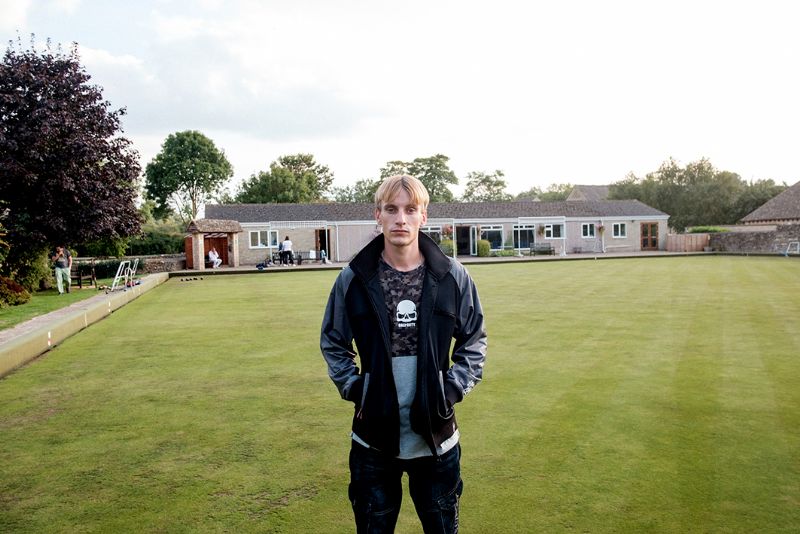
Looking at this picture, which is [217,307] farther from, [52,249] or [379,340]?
[379,340]

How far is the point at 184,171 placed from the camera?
A: 6900 centimetres

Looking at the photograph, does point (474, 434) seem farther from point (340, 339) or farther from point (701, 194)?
point (701, 194)

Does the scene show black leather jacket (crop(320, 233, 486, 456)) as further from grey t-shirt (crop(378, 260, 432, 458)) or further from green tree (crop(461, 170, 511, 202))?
green tree (crop(461, 170, 511, 202))

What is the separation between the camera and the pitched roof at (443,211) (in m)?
45.7

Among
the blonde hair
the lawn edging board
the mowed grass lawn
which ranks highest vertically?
the blonde hair

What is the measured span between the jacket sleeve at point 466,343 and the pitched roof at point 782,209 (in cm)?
5416

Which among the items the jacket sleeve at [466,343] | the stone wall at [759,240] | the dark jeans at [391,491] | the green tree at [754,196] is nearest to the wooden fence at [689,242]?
the stone wall at [759,240]

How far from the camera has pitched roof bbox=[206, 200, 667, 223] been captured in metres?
45.7

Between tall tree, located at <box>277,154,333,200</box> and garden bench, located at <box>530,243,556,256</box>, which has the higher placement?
tall tree, located at <box>277,154,333,200</box>

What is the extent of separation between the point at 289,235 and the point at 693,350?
37.8m

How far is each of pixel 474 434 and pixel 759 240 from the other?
45.2m

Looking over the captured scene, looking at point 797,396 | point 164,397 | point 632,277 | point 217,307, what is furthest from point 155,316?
point 632,277

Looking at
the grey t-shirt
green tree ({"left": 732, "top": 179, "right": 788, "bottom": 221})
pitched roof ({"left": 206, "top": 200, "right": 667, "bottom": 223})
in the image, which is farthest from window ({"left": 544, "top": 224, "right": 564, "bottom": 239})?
the grey t-shirt

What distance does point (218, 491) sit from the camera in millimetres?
4266
